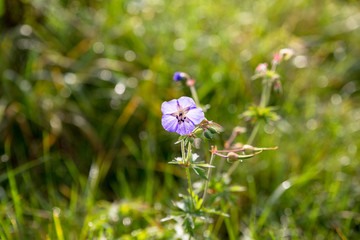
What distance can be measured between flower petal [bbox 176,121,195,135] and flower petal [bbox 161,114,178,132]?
21 mm

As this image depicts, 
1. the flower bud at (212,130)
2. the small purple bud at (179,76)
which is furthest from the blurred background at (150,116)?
the flower bud at (212,130)

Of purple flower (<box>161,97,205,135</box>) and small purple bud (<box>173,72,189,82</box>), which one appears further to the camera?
small purple bud (<box>173,72,189,82</box>)

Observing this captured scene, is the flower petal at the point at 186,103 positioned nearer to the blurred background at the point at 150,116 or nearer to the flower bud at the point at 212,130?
the flower bud at the point at 212,130

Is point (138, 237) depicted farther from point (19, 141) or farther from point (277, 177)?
point (19, 141)

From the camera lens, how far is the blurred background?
2.12 metres

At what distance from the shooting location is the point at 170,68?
2.96 meters

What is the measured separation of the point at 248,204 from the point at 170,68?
1.18m

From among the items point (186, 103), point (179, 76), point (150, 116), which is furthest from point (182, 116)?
point (150, 116)

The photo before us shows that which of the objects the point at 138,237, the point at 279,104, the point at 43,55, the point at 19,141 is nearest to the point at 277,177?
the point at 279,104

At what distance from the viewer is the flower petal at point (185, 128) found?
4.48 feet

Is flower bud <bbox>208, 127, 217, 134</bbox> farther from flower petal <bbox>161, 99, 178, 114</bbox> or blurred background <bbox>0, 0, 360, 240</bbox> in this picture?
blurred background <bbox>0, 0, 360, 240</bbox>

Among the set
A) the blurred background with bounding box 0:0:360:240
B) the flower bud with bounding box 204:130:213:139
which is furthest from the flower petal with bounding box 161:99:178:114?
the blurred background with bounding box 0:0:360:240

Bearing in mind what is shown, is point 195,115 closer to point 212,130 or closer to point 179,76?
point 212,130

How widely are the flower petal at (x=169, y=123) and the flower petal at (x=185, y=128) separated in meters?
0.02
